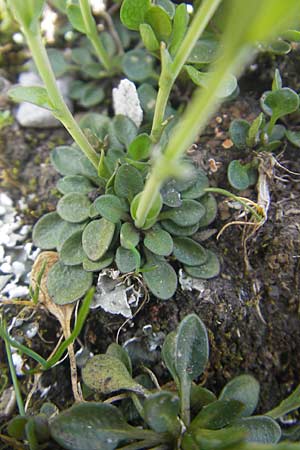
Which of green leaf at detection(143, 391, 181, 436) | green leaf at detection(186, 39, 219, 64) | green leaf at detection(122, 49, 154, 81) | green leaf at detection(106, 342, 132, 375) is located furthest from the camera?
green leaf at detection(122, 49, 154, 81)

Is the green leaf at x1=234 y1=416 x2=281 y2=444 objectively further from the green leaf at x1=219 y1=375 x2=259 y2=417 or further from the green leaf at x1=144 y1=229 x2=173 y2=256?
the green leaf at x1=144 y1=229 x2=173 y2=256

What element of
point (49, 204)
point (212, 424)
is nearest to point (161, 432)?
point (212, 424)

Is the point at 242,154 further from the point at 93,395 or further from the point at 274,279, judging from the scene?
the point at 93,395

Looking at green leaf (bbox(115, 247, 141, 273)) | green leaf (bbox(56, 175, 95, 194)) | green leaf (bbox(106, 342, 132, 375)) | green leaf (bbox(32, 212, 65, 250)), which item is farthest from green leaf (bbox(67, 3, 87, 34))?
green leaf (bbox(106, 342, 132, 375))

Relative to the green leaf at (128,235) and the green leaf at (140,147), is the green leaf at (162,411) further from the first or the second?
the green leaf at (140,147)

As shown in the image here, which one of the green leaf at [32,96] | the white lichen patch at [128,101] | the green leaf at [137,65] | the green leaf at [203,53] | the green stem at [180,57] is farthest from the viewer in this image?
the green leaf at [137,65]

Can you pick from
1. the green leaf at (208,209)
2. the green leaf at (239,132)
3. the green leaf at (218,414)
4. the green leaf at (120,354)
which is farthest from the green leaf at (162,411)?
the green leaf at (239,132)

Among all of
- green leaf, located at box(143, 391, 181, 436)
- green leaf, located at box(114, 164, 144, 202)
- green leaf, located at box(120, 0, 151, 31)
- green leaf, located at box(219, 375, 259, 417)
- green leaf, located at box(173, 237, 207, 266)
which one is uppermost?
green leaf, located at box(120, 0, 151, 31)
